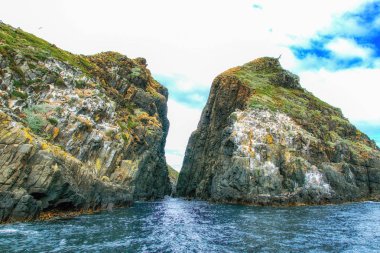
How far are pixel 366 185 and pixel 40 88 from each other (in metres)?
98.1

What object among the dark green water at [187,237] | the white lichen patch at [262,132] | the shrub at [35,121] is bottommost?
the dark green water at [187,237]

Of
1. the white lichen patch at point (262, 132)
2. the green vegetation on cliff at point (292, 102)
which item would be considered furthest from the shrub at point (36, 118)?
the green vegetation on cliff at point (292, 102)

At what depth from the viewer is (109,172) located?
235ft

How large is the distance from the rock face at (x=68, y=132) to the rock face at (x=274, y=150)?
25.4 metres

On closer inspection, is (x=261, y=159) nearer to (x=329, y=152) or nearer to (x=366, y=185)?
(x=329, y=152)

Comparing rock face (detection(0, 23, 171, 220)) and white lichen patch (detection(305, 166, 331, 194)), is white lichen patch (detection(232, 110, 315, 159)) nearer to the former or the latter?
white lichen patch (detection(305, 166, 331, 194))

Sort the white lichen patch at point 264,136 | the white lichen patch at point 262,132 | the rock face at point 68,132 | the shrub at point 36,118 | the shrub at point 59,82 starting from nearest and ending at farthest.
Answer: the rock face at point 68,132, the shrub at point 36,118, the shrub at point 59,82, the white lichen patch at point 264,136, the white lichen patch at point 262,132

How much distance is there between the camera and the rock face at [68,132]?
132 feet

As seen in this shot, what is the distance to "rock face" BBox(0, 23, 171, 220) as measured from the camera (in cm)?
4034

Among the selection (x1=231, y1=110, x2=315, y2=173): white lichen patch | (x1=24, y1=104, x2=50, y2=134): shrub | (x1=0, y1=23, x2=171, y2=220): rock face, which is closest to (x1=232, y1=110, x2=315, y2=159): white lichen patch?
(x1=231, y1=110, x2=315, y2=173): white lichen patch

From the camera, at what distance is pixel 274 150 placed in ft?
306

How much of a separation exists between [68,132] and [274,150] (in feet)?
185

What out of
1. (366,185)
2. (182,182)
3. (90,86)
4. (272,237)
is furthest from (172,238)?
(182,182)

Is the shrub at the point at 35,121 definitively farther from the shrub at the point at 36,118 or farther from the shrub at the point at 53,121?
the shrub at the point at 53,121
